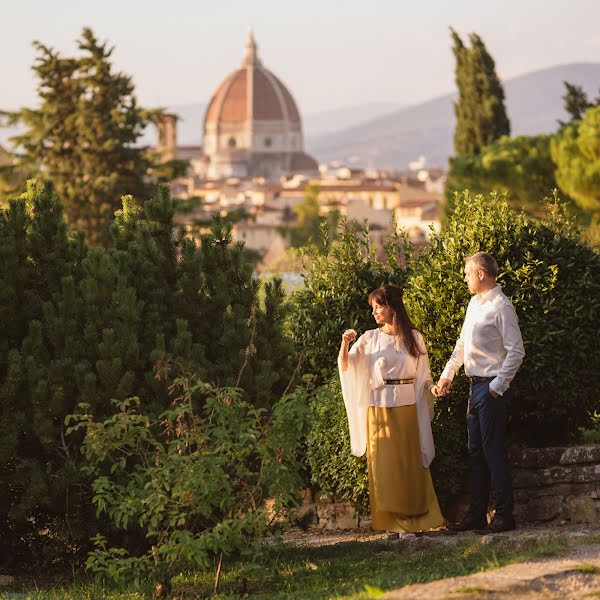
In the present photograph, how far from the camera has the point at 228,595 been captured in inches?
316

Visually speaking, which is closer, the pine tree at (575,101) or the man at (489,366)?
the man at (489,366)

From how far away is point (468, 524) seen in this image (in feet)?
29.9

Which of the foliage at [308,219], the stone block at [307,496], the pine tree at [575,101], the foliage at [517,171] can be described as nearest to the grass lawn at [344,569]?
the stone block at [307,496]

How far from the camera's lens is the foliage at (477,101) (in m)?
51.7

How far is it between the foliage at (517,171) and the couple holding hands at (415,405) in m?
25.6

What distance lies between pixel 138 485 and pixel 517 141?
29949mm

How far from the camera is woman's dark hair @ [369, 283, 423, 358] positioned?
8.77 metres

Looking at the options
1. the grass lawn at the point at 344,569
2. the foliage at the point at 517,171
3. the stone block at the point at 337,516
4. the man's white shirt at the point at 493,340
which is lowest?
the stone block at the point at 337,516

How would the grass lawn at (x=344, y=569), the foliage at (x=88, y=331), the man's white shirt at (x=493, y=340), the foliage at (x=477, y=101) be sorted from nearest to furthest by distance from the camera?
the grass lawn at (x=344, y=569) < the man's white shirt at (x=493, y=340) < the foliage at (x=88, y=331) < the foliage at (x=477, y=101)

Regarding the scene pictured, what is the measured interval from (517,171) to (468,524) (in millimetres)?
27294

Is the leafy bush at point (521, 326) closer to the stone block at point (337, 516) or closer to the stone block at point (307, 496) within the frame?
the stone block at point (337, 516)

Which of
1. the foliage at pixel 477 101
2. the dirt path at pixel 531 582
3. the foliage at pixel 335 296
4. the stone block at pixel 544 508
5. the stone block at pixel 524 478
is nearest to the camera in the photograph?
the dirt path at pixel 531 582

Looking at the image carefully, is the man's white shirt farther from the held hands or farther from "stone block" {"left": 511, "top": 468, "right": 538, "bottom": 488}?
"stone block" {"left": 511, "top": 468, "right": 538, "bottom": 488}

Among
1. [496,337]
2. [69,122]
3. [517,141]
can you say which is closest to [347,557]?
[496,337]
